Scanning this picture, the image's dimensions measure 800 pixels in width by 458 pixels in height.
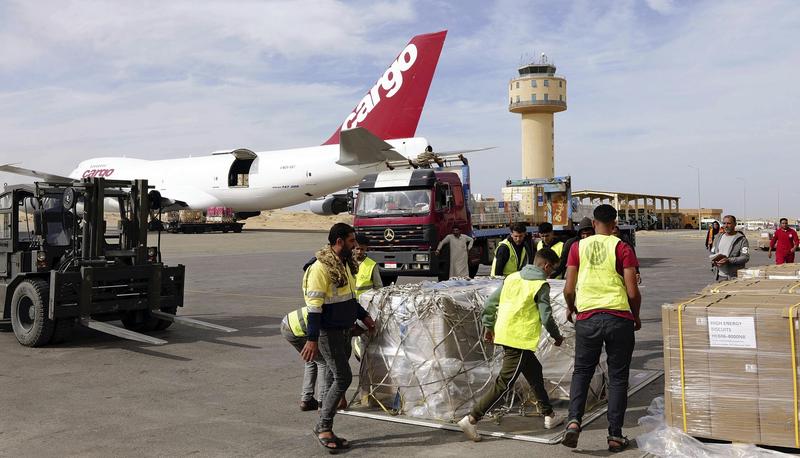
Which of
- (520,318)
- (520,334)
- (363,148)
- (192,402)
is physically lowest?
(192,402)

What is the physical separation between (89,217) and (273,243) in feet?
103

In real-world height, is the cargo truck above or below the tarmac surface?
above

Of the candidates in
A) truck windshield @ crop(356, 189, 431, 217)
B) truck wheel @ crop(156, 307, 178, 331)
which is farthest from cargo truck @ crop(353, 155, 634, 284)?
truck wheel @ crop(156, 307, 178, 331)

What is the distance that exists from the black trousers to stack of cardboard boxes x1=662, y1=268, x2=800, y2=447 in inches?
12.6

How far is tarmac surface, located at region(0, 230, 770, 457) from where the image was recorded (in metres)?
5.64

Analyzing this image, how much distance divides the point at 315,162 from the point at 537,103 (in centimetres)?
3922

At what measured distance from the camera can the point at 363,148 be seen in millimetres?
32344

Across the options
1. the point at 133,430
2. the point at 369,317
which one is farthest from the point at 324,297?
the point at 133,430

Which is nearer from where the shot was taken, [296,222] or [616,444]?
[616,444]

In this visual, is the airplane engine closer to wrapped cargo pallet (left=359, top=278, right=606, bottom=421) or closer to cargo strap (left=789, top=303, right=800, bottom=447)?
wrapped cargo pallet (left=359, top=278, right=606, bottom=421)

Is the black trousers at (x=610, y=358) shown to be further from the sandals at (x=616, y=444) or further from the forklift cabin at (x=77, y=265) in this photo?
the forklift cabin at (x=77, y=265)

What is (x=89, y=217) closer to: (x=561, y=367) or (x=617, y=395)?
(x=561, y=367)

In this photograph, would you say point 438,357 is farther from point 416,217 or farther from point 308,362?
point 416,217

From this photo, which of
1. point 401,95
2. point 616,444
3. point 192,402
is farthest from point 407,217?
point 401,95
